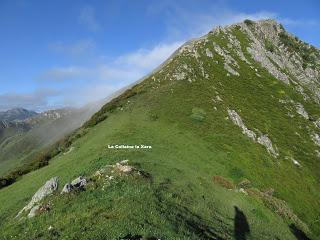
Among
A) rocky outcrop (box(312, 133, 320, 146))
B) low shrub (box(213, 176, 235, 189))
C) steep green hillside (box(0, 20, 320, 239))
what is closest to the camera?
steep green hillside (box(0, 20, 320, 239))

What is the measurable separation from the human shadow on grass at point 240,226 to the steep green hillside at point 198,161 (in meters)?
0.17

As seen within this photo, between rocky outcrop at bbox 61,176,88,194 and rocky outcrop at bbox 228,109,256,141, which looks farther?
rocky outcrop at bbox 228,109,256,141

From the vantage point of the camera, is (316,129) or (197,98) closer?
(197,98)

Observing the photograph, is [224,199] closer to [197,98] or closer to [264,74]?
[197,98]

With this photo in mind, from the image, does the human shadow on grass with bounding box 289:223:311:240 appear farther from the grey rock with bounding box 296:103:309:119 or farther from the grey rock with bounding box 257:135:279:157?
the grey rock with bounding box 296:103:309:119

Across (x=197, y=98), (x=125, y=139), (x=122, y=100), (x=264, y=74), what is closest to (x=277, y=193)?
(x=125, y=139)

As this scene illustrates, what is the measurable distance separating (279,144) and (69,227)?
175 feet

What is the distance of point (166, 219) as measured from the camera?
90.1 ft

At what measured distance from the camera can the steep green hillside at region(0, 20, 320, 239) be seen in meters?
28.0

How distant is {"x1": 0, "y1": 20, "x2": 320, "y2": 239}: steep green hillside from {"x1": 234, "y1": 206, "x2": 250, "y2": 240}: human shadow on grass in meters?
0.17

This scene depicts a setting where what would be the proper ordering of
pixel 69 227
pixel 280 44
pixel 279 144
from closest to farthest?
1. pixel 69 227
2. pixel 279 144
3. pixel 280 44

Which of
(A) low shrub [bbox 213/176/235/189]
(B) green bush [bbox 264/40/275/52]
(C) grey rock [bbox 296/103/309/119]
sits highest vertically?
(B) green bush [bbox 264/40/275/52]

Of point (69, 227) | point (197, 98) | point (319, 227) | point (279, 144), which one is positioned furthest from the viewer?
point (197, 98)

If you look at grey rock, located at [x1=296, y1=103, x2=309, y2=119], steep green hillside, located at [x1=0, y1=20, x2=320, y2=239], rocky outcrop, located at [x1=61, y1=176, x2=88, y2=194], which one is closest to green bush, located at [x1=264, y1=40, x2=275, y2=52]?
steep green hillside, located at [x1=0, y1=20, x2=320, y2=239]
